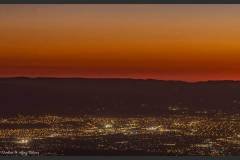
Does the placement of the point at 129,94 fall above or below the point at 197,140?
above

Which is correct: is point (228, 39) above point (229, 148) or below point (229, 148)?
above

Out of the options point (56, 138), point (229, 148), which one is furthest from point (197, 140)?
point (56, 138)

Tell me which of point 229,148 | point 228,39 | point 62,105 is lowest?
point 229,148

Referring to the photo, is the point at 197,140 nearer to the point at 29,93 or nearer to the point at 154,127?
the point at 154,127

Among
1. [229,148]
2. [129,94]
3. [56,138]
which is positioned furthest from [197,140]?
[56,138]

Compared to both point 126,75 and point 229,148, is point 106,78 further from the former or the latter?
point 229,148

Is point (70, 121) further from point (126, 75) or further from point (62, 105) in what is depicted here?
point (126, 75)
